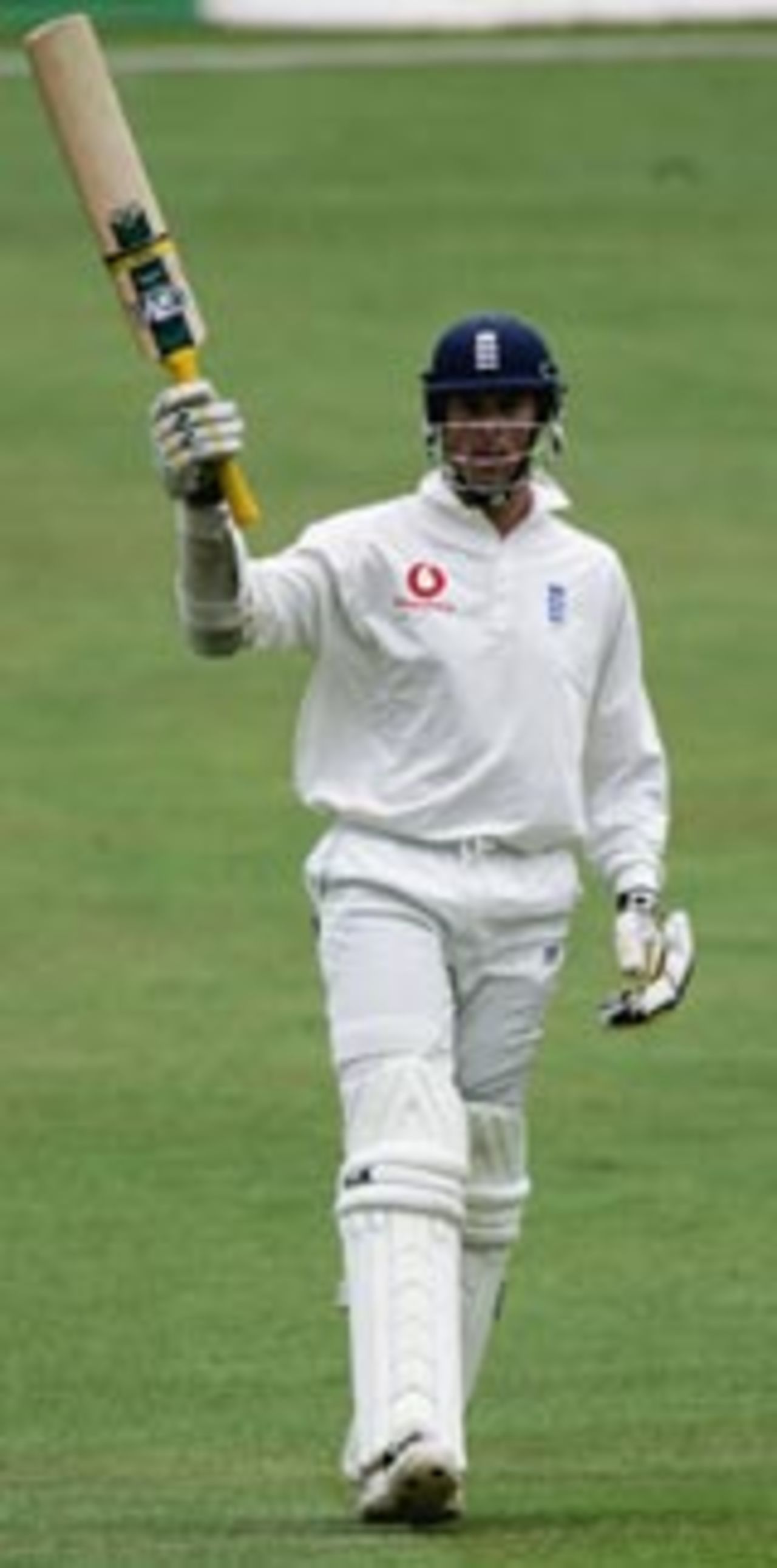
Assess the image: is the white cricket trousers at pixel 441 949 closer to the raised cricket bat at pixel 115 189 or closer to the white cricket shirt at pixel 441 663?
the white cricket shirt at pixel 441 663

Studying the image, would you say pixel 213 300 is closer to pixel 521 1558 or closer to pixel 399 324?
pixel 399 324

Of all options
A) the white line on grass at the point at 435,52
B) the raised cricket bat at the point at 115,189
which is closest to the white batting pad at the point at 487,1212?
the raised cricket bat at the point at 115,189

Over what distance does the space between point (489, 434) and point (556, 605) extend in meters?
0.32

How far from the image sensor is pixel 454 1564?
32.7 ft

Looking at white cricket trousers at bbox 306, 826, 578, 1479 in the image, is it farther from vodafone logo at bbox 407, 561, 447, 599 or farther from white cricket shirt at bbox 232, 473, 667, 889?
vodafone logo at bbox 407, 561, 447, 599

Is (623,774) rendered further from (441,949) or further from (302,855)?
(302,855)

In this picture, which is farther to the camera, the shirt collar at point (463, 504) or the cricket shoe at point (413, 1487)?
the shirt collar at point (463, 504)

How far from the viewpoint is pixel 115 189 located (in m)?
11.0

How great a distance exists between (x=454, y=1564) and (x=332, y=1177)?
529 cm

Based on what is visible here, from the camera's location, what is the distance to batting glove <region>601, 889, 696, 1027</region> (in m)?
11.0

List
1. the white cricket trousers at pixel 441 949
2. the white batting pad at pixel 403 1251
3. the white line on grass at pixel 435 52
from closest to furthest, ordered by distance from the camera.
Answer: the white batting pad at pixel 403 1251, the white cricket trousers at pixel 441 949, the white line on grass at pixel 435 52

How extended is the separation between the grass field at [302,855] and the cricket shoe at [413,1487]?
78mm

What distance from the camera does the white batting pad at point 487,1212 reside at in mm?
10938

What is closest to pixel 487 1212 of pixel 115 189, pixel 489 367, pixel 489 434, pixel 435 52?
pixel 489 434
